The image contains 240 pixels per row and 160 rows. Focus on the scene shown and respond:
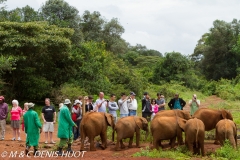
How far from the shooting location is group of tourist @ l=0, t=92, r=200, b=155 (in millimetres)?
10352

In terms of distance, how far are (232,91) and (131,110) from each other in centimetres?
2416

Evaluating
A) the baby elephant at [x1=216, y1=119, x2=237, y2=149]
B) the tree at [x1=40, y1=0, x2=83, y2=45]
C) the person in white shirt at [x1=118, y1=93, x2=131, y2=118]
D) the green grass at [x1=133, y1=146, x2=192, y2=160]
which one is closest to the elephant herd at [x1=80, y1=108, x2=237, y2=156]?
the baby elephant at [x1=216, y1=119, x2=237, y2=149]

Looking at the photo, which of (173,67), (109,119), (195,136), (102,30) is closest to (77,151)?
(109,119)

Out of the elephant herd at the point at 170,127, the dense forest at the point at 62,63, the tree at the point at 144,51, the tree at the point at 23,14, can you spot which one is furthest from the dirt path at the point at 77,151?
the tree at the point at 144,51

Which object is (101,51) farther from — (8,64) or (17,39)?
(8,64)

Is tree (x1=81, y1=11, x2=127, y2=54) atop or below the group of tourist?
atop

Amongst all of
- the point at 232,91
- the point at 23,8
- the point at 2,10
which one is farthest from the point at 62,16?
the point at 232,91

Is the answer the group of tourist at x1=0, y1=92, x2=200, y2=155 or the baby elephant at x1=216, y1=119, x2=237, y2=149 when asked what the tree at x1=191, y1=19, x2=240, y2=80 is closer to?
the group of tourist at x1=0, y1=92, x2=200, y2=155

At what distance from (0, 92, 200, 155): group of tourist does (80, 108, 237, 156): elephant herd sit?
619mm

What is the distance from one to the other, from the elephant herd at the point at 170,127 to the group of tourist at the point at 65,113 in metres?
0.62

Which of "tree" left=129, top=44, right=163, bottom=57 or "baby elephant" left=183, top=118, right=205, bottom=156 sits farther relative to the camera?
"tree" left=129, top=44, right=163, bottom=57

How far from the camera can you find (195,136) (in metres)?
10.2

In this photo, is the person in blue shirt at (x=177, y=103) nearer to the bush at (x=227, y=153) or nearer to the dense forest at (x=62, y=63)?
the bush at (x=227, y=153)

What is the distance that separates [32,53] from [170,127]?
43.3 feet
